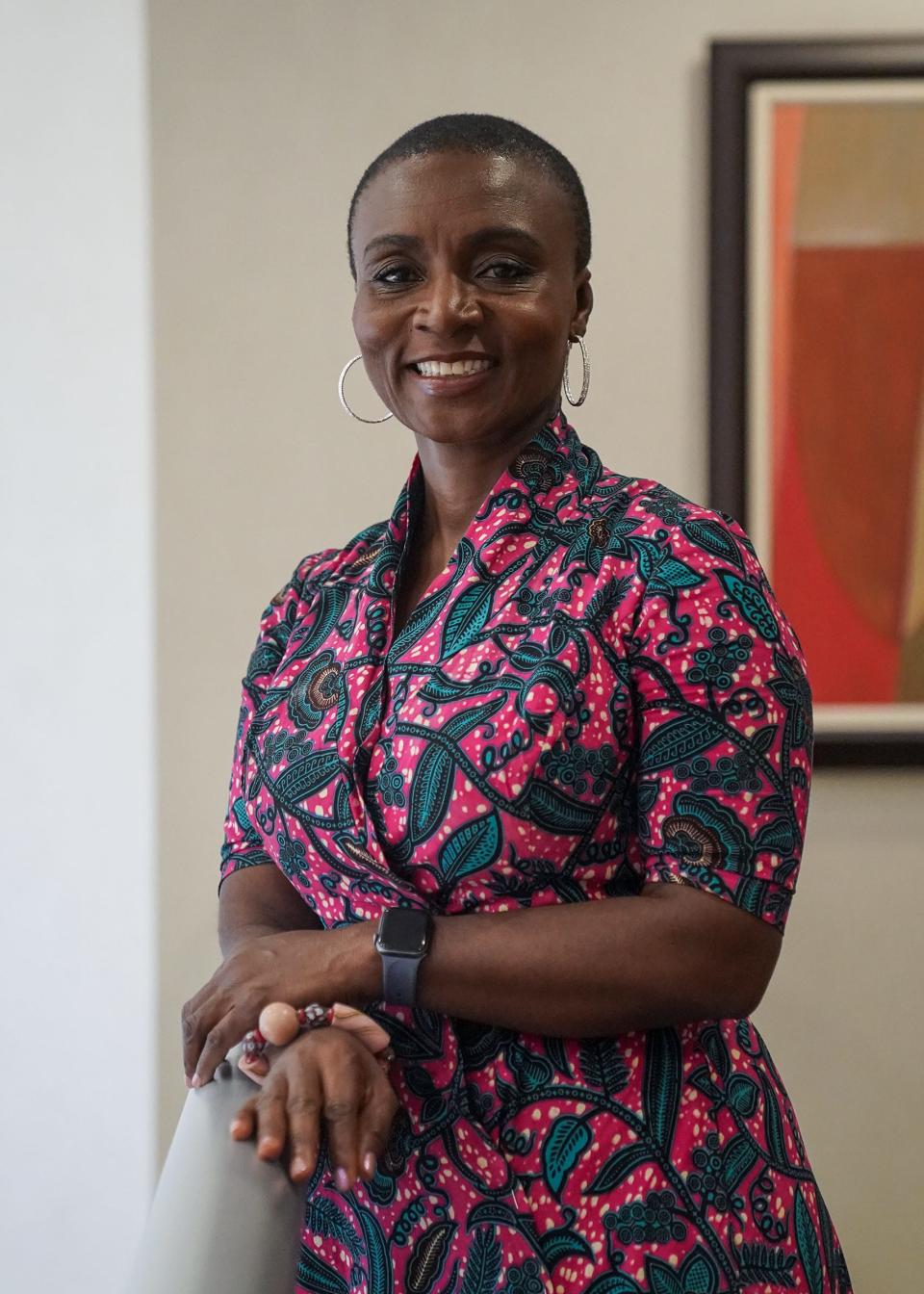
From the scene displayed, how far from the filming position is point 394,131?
212cm

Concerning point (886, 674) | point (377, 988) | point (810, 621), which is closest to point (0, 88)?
point (810, 621)

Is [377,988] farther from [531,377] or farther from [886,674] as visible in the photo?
[886,674]

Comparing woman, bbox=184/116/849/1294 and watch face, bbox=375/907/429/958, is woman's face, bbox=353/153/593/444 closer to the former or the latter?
woman, bbox=184/116/849/1294

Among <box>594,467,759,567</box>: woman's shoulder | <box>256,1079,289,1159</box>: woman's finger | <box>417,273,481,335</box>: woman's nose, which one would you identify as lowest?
<box>256,1079,289,1159</box>: woman's finger

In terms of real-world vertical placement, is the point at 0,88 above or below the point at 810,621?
above

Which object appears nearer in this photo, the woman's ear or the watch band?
the watch band

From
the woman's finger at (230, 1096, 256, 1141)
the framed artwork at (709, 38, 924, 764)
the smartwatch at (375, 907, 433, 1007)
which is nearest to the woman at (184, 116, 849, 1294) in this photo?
the smartwatch at (375, 907, 433, 1007)

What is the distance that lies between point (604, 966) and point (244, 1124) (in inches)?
13.7

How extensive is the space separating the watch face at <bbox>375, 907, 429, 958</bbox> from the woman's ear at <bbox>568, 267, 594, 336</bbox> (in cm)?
56

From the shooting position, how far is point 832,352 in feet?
6.81

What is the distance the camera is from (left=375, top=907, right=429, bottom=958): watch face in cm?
103

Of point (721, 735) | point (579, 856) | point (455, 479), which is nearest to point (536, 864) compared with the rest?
point (579, 856)

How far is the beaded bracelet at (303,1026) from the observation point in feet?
3.05

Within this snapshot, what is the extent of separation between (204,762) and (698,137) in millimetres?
1216
